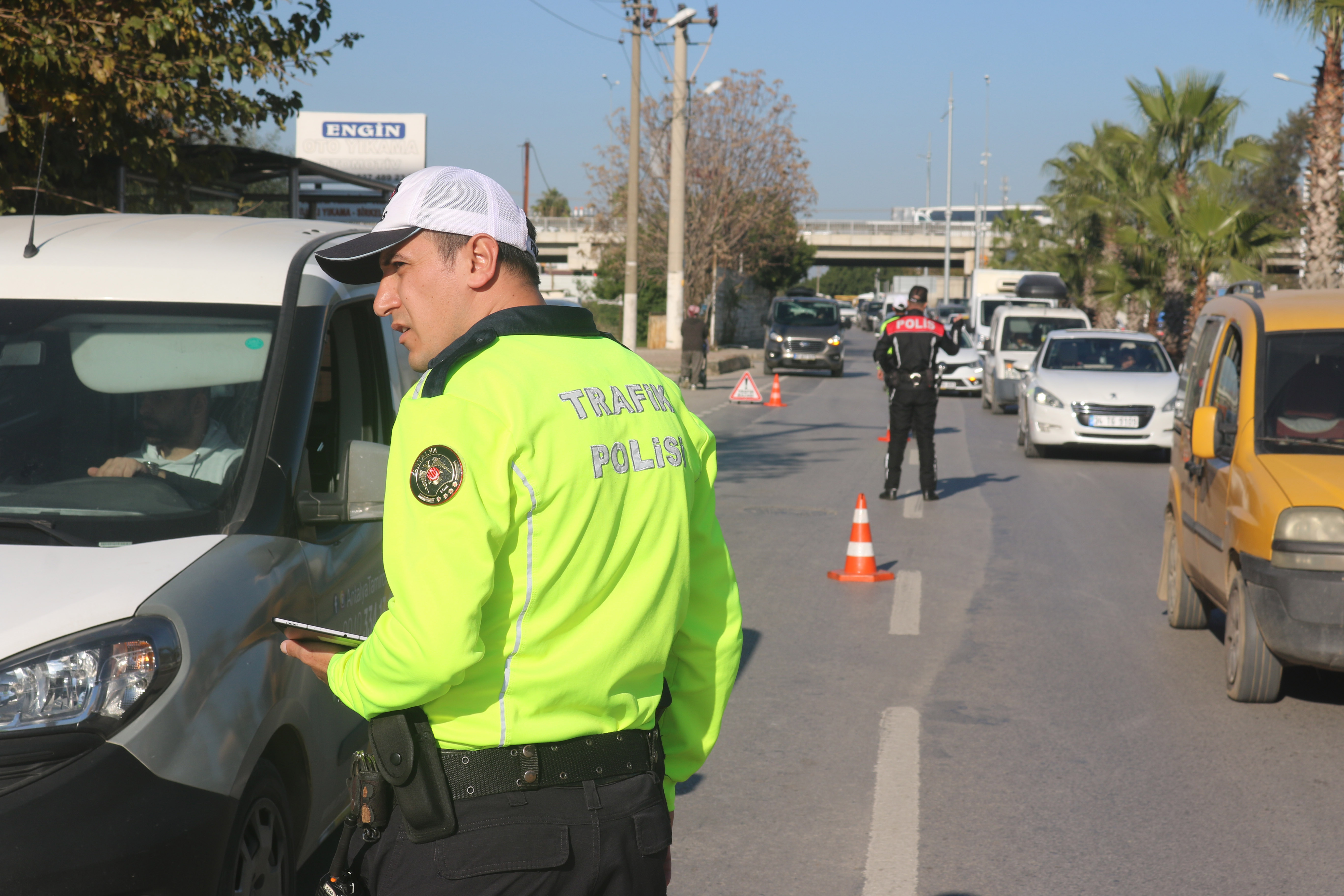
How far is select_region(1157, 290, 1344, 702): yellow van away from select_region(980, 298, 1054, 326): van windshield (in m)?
26.6

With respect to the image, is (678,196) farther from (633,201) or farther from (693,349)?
(693,349)

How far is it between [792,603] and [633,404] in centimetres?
635

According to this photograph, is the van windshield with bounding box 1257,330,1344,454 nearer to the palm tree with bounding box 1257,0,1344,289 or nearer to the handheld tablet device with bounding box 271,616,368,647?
the handheld tablet device with bounding box 271,616,368,647

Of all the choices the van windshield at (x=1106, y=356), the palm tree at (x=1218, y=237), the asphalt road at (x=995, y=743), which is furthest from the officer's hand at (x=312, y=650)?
the palm tree at (x=1218, y=237)

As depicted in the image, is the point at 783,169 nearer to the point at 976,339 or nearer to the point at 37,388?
the point at 976,339

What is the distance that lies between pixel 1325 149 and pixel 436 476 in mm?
25291

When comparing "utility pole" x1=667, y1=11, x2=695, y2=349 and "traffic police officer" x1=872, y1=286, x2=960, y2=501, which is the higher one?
"utility pole" x1=667, y1=11, x2=695, y2=349

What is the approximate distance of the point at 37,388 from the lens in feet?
12.1

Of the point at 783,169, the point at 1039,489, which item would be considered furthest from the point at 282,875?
the point at 783,169

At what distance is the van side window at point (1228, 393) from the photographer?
6.67 meters

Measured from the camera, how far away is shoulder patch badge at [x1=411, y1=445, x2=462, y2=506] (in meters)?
1.89

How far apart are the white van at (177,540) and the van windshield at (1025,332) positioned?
73.5ft

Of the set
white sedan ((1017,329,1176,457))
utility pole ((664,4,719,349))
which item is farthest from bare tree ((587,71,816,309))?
white sedan ((1017,329,1176,457))

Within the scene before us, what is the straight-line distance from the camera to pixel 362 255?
2146 mm
